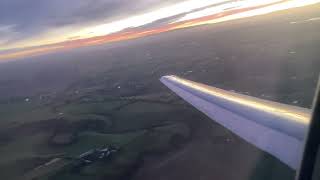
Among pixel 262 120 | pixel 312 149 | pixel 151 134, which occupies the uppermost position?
pixel 312 149

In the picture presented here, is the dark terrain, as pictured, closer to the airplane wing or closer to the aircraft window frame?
the airplane wing

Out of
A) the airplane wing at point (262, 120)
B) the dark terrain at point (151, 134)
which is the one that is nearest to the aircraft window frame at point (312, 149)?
the airplane wing at point (262, 120)

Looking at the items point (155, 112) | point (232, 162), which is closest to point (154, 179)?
point (232, 162)

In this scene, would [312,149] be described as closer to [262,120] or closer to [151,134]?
[262,120]

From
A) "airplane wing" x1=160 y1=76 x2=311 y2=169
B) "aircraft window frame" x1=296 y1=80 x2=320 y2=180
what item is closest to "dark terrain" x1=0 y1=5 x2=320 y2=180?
"airplane wing" x1=160 y1=76 x2=311 y2=169

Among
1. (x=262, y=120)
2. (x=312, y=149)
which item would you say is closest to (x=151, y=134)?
(x=262, y=120)

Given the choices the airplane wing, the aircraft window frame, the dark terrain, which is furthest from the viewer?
the dark terrain

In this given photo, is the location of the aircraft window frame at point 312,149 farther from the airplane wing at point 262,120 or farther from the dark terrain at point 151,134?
the dark terrain at point 151,134

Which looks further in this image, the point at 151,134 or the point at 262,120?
the point at 151,134
